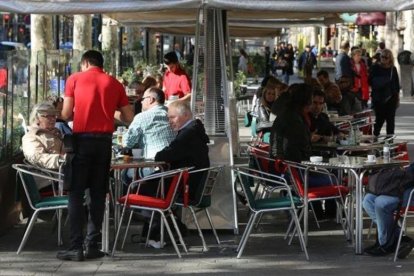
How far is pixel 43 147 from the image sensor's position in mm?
9703

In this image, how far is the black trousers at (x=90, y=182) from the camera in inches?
337

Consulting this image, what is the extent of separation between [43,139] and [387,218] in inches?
130

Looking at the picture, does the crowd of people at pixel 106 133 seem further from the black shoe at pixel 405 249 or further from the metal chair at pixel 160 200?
the metal chair at pixel 160 200

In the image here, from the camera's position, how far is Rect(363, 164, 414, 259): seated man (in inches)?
338

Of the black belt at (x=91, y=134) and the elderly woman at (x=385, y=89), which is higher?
the elderly woman at (x=385, y=89)

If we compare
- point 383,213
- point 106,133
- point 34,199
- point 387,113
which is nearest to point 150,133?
point 106,133

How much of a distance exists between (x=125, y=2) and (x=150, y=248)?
2185 millimetres

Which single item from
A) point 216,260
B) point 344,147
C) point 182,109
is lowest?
point 216,260

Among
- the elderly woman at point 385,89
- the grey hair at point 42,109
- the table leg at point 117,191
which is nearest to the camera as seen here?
the table leg at point 117,191

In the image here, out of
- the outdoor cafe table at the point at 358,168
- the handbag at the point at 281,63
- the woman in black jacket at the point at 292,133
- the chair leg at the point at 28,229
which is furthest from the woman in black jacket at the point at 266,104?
the handbag at the point at 281,63

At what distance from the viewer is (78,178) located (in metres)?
8.58

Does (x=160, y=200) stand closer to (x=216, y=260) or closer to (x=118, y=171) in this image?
(x=216, y=260)

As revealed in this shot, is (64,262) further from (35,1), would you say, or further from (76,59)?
(76,59)

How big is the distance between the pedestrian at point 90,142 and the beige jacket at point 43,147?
2.90ft
